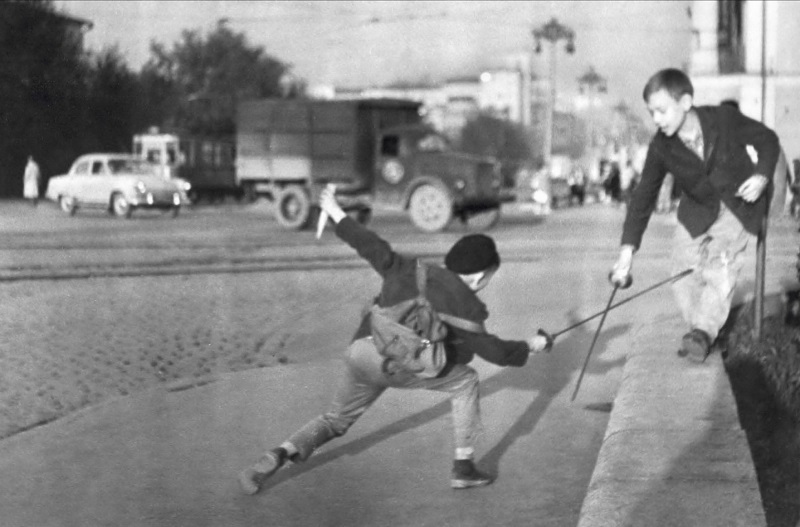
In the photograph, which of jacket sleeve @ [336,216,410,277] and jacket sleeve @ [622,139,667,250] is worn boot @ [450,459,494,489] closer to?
jacket sleeve @ [336,216,410,277]

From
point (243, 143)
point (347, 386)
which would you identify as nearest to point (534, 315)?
point (347, 386)

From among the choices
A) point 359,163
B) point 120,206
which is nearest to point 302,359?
point 359,163

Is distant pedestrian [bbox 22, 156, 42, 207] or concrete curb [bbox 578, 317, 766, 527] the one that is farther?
distant pedestrian [bbox 22, 156, 42, 207]

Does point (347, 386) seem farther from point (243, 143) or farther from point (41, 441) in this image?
point (243, 143)

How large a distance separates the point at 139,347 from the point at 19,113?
4191 cm

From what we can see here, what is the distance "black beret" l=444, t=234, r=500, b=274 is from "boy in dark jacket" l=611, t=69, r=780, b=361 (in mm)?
1415

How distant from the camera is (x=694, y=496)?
413 cm

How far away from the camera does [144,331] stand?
10.1 meters

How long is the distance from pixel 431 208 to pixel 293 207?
2.97 meters

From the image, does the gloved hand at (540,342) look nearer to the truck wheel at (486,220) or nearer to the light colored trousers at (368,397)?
the light colored trousers at (368,397)

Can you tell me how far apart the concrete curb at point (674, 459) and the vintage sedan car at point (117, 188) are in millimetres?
29311

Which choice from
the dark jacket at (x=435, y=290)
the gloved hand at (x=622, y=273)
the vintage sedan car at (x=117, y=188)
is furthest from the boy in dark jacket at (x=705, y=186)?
the vintage sedan car at (x=117, y=188)

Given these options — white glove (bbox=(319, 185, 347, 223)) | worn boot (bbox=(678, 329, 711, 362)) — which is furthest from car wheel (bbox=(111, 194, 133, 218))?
white glove (bbox=(319, 185, 347, 223))

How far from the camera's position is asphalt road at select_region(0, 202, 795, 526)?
203 inches
